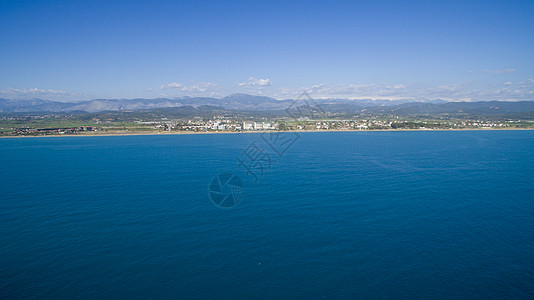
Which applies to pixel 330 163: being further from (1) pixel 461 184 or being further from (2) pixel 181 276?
(2) pixel 181 276

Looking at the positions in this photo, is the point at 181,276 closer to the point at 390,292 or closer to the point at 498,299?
the point at 390,292

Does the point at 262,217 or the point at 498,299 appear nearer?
the point at 498,299

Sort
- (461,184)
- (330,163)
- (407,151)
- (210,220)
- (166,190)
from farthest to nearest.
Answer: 1. (407,151)
2. (330,163)
3. (461,184)
4. (166,190)
5. (210,220)

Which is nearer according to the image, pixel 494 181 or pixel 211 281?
pixel 211 281

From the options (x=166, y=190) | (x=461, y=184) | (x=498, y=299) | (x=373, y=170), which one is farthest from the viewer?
(x=373, y=170)

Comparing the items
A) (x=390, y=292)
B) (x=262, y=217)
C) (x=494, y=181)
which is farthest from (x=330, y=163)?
(x=390, y=292)

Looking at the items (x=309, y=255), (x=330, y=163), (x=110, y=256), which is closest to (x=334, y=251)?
(x=309, y=255)
